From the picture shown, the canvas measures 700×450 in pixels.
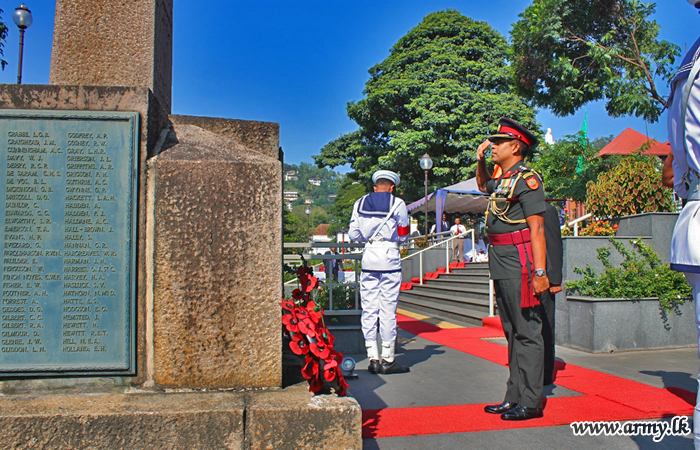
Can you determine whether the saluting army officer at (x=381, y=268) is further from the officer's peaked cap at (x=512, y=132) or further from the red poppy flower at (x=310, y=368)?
the red poppy flower at (x=310, y=368)

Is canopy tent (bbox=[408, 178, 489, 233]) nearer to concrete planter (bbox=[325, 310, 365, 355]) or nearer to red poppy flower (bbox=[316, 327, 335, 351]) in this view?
concrete planter (bbox=[325, 310, 365, 355])

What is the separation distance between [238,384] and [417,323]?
7.56m

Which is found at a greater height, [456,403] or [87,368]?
[87,368]

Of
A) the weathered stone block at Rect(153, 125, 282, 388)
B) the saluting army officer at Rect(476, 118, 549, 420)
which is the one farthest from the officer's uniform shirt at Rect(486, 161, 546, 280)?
the weathered stone block at Rect(153, 125, 282, 388)

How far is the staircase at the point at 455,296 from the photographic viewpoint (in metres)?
10.5

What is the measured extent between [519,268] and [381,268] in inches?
Answer: 73.6

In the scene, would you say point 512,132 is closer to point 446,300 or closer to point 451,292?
point 446,300

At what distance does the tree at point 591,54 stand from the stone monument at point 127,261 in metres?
15.4

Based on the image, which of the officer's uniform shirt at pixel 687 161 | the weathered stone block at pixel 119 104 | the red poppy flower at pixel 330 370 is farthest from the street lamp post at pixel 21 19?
the officer's uniform shirt at pixel 687 161

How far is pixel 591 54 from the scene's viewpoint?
15.5m

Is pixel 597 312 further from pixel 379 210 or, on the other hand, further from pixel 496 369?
pixel 379 210

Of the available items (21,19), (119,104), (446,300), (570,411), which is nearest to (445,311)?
(446,300)

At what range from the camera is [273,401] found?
8.80 feet

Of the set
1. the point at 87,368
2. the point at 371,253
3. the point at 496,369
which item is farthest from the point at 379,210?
the point at 87,368
